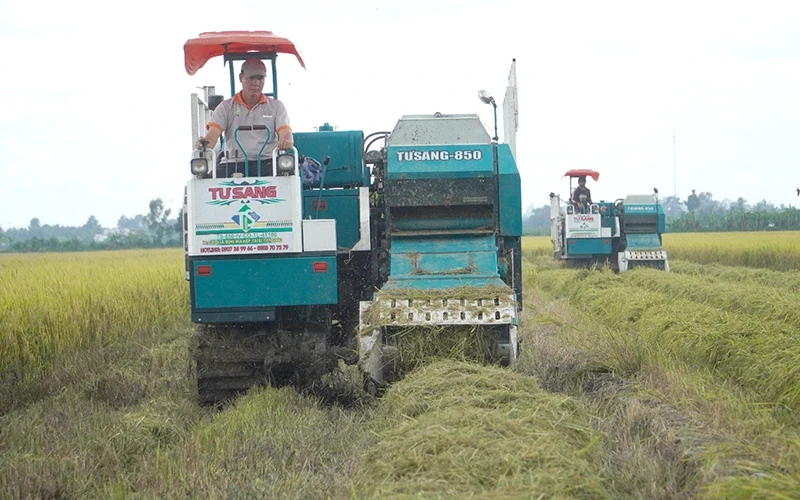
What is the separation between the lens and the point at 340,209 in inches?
327

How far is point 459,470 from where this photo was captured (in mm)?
4199

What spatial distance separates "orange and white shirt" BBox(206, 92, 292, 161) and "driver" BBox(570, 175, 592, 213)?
612 inches

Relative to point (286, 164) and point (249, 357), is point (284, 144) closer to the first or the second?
point (286, 164)

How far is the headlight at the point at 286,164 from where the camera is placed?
23.0ft

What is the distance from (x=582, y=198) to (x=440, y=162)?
1549 cm

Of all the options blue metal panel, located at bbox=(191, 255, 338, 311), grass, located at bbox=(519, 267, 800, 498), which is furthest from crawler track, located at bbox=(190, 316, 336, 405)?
grass, located at bbox=(519, 267, 800, 498)

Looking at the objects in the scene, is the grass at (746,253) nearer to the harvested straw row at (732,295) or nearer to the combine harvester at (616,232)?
the combine harvester at (616,232)

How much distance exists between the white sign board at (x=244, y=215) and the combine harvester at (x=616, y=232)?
1508 centimetres

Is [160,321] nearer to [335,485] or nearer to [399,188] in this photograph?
[399,188]

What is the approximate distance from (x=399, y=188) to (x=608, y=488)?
4.06 metres

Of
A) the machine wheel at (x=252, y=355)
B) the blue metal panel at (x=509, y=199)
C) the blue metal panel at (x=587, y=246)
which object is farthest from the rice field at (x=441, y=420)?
the blue metal panel at (x=587, y=246)

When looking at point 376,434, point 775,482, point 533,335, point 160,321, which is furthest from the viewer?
point 160,321

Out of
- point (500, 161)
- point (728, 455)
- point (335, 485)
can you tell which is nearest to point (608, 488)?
point (728, 455)

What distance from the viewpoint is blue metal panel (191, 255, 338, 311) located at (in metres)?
7.05
